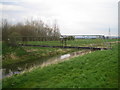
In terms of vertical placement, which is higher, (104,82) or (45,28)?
(45,28)

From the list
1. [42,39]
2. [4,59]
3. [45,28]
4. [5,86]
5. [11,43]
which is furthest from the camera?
[45,28]

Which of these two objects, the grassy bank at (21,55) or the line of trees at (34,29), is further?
the line of trees at (34,29)

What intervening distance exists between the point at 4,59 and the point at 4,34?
15.4 meters

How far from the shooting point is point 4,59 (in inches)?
1016

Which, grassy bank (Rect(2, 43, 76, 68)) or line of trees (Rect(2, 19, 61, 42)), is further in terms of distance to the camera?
line of trees (Rect(2, 19, 61, 42))

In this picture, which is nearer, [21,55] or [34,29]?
[21,55]

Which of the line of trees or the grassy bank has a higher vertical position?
the line of trees

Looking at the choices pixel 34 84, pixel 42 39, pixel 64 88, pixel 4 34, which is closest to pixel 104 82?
pixel 64 88

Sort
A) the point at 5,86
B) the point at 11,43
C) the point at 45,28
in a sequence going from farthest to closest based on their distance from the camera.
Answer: the point at 45,28 < the point at 11,43 < the point at 5,86

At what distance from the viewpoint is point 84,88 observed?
7816mm

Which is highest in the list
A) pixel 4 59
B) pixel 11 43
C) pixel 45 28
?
pixel 45 28

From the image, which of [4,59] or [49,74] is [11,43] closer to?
[4,59]

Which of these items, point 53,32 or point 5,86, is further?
point 53,32

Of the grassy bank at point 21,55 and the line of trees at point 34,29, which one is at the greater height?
the line of trees at point 34,29
